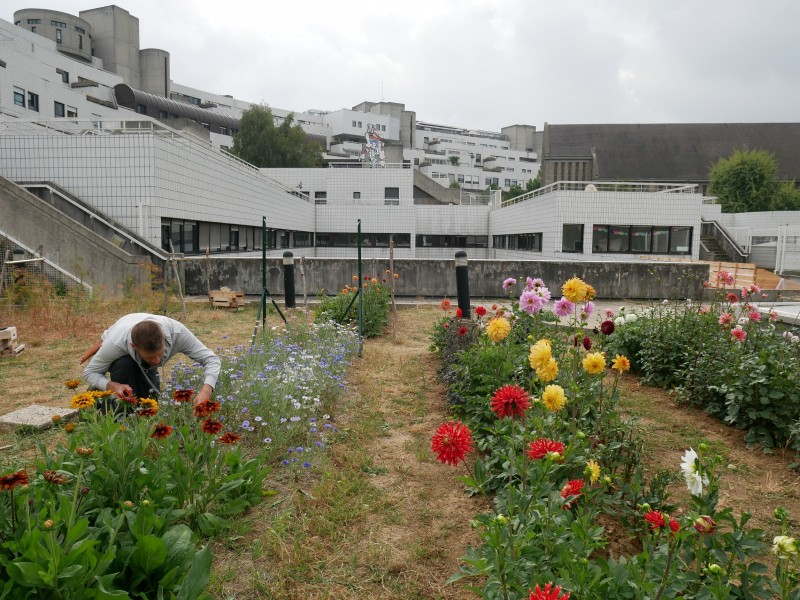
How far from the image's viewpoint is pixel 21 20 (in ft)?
181

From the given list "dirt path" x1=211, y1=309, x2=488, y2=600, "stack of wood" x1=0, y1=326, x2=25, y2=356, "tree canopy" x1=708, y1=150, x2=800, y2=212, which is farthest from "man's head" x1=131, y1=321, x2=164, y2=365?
"tree canopy" x1=708, y1=150, x2=800, y2=212

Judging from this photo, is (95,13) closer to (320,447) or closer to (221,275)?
(221,275)

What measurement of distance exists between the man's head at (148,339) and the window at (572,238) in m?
22.5

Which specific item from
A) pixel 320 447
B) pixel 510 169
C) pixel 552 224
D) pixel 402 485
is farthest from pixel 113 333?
pixel 510 169

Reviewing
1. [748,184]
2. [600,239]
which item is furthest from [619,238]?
[748,184]

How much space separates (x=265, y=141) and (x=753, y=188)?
1545 inches

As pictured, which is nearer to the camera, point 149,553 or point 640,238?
point 149,553

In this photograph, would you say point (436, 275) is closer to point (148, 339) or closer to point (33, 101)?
point (148, 339)

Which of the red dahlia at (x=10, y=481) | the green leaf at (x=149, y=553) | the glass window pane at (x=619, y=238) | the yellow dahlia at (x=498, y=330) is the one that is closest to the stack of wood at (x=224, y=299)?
the yellow dahlia at (x=498, y=330)

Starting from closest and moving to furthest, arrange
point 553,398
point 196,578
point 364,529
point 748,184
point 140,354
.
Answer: point 196,578, point 553,398, point 364,529, point 140,354, point 748,184

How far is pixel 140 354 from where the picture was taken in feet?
14.2

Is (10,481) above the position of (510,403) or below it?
below

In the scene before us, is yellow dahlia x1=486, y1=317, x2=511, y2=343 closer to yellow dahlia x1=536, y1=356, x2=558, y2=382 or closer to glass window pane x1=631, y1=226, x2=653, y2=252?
yellow dahlia x1=536, y1=356, x2=558, y2=382

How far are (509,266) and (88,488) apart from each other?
13567mm
